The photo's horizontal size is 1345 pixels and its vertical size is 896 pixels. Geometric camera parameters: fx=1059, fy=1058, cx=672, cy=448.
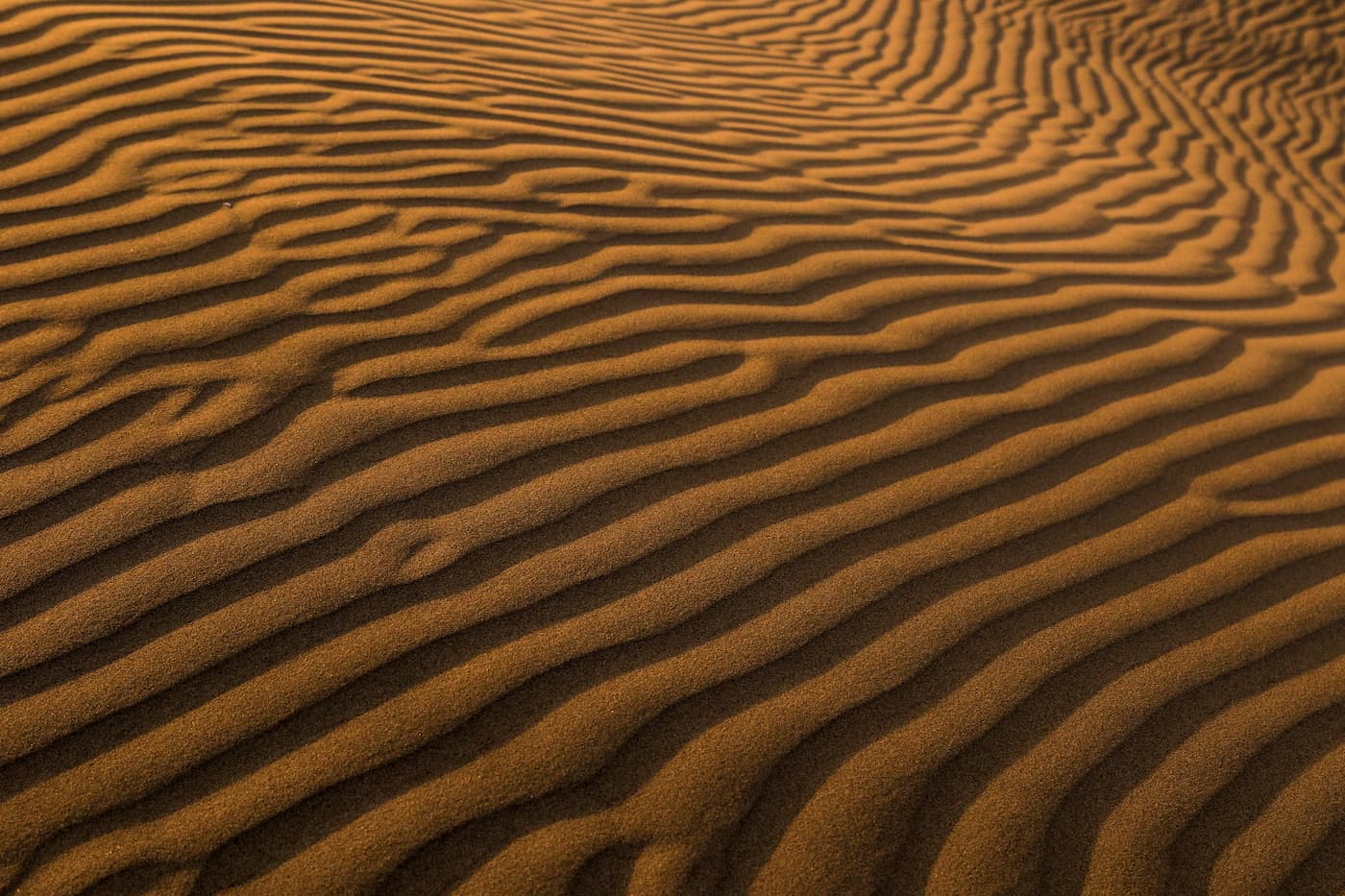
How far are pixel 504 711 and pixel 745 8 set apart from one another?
227 inches

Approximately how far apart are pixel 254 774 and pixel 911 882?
1037mm

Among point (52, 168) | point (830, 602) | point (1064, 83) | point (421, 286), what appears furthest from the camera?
point (1064, 83)

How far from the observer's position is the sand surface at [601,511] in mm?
1674

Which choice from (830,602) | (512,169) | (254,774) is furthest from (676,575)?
(512,169)

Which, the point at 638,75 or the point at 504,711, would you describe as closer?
the point at 504,711

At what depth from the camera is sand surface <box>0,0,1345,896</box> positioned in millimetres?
1674

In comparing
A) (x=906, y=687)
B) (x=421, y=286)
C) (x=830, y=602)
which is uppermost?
(x=421, y=286)

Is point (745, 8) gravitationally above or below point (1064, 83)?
above

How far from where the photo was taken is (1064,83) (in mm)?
6297

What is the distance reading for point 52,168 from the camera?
9.59 ft

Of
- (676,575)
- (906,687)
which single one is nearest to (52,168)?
(676,575)

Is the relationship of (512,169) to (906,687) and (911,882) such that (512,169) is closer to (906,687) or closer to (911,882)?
(906,687)

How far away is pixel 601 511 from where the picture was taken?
2.16 meters

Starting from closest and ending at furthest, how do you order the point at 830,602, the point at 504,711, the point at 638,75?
the point at 504,711, the point at 830,602, the point at 638,75
